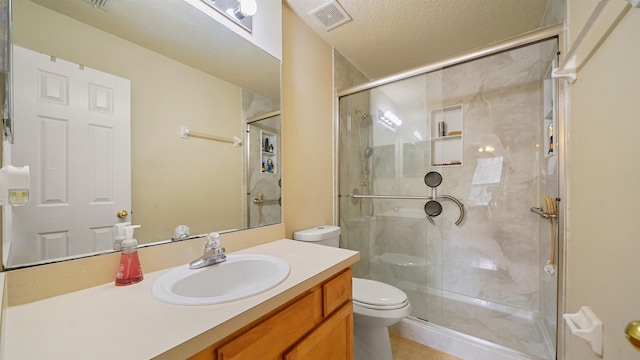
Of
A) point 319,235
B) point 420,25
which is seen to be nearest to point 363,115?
point 420,25

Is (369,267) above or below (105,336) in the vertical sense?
below

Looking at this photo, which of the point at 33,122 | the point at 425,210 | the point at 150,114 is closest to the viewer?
the point at 33,122

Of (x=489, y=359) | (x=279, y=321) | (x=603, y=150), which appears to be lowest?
(x=489, y=359)

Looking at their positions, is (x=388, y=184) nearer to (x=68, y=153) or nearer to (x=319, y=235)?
(x=319, y=235)

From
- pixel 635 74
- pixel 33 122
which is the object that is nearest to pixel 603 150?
pixel 635 74

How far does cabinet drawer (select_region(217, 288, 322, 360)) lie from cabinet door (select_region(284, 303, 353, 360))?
0.03m

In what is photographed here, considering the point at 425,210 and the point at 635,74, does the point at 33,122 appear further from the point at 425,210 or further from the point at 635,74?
the point at 425,210

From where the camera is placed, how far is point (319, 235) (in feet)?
5.09

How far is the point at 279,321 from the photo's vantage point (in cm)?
68

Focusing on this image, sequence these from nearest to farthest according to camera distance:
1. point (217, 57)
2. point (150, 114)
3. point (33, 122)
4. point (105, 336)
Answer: point (105, 336) < point (33, 122) < point (150, 114) < point (217, 57)

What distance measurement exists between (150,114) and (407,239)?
7.05 ft

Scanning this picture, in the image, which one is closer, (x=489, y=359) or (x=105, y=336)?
(x=105, y=336)

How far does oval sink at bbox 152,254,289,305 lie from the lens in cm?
66

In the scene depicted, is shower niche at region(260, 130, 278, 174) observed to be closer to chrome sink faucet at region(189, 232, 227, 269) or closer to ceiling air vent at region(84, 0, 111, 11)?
chrome sink faucet at region(189, 232, 227, 269)
